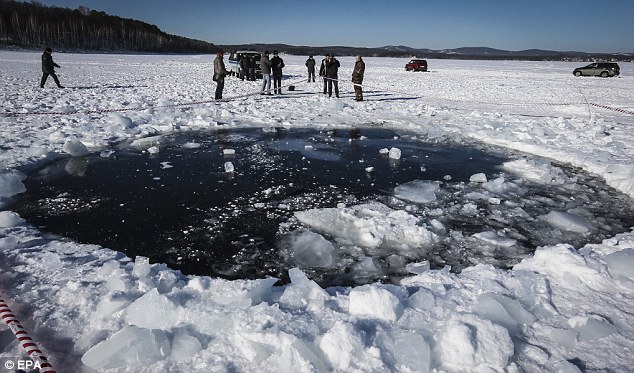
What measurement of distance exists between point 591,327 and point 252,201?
3.51 m

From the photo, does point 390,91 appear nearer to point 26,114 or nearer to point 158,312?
point 26,114

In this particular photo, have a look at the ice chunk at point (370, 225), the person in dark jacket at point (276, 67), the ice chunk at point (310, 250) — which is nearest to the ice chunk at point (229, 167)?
the ice chunk at point (370, 225)

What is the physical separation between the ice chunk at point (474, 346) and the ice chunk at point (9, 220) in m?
4.12

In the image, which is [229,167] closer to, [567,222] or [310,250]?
[310,250]

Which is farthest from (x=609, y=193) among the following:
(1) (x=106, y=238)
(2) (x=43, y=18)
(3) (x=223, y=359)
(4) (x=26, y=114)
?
(2) (x=43, y=18)

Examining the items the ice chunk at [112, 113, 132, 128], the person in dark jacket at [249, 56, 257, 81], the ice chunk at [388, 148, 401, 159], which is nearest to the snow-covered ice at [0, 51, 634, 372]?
the ice chunk at [388, 148, 401, 159]

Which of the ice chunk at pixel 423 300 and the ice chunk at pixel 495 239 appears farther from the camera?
the ice chunk at pixel 495 239

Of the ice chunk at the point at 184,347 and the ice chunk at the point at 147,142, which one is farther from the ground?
the ice chunk at the point at 147,142

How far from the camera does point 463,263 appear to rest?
348cm

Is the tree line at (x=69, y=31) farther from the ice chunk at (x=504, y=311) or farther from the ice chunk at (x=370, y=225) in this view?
the ice chunk at (x=504, y=311)

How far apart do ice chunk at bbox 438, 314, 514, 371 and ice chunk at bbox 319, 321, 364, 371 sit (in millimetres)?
494

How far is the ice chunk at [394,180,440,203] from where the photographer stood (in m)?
4.92

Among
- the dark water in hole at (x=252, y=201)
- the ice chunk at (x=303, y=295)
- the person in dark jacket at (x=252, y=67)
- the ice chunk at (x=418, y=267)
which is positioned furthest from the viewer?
the person in dark jacket at (x=252, y=67)

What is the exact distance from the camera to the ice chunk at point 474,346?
7.23 ft
